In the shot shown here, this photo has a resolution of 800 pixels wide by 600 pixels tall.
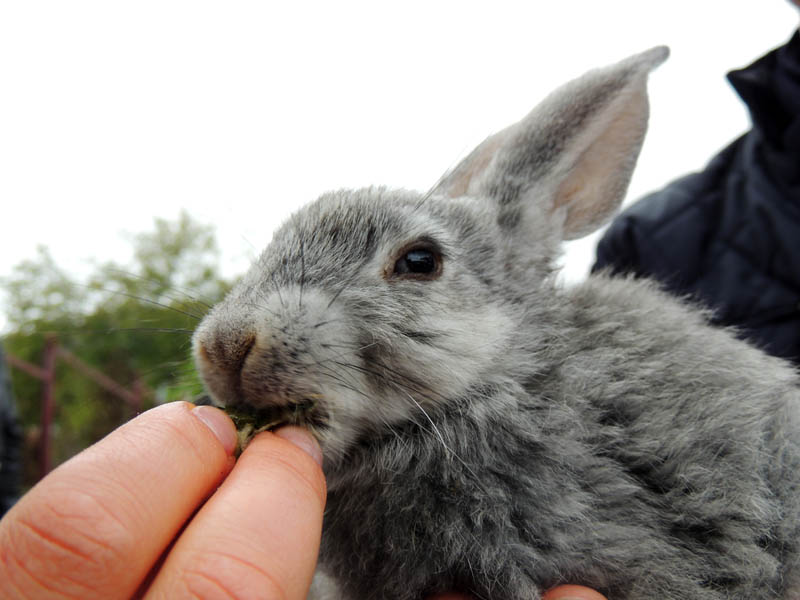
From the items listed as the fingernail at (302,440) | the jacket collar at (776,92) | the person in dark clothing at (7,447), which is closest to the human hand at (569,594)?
the fingernail at (302,440)

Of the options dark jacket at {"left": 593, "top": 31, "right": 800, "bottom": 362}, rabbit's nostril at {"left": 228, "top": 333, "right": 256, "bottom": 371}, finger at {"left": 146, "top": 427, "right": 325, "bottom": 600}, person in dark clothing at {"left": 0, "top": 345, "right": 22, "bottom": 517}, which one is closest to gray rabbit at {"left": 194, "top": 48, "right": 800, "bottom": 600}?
rabbit's nostril at {"left": 228, "top": 333, "right": 256, "bottom": 371}

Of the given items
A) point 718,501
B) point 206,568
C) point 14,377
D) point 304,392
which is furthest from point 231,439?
point 14,377

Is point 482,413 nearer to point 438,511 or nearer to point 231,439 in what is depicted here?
point 438,511

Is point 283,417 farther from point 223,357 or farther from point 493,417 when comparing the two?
point 493,417

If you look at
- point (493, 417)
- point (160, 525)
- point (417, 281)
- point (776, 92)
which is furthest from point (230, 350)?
point (776, 92)

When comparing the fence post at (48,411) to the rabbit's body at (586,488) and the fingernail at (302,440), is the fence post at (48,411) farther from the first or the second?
the fingernail at (302,440)

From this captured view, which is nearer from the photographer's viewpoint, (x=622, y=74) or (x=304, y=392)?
(x=304, y=392)
